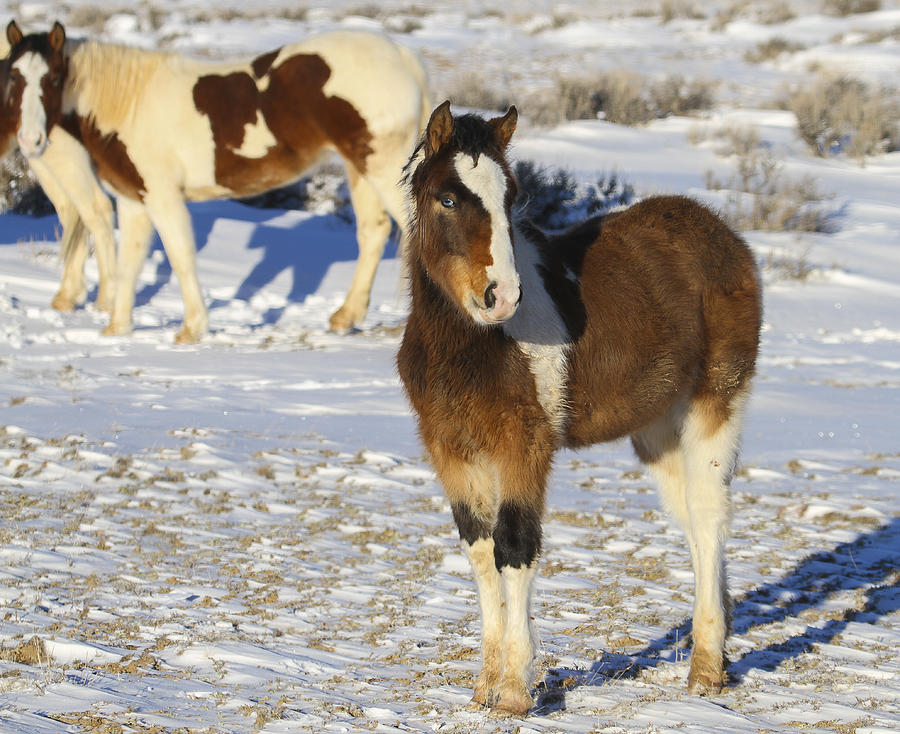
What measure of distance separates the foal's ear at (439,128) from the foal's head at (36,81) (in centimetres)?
770

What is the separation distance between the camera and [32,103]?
1069 cm

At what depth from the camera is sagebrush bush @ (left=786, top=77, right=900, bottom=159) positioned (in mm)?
19616

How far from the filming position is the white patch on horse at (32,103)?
10.7 meters

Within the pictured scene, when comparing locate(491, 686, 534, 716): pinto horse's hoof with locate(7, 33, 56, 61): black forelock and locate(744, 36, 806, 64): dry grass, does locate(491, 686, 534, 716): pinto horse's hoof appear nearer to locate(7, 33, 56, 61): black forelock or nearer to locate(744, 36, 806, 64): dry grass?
locate(7, 33, 56, 61): black forelock

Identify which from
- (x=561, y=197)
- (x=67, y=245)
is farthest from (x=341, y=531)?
(x=561, y=197)

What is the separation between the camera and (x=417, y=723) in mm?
4023

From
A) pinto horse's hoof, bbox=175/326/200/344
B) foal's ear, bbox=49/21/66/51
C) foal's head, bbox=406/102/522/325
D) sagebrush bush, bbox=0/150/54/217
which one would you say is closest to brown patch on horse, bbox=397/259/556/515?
foal's head, bbox=406/102/522/325

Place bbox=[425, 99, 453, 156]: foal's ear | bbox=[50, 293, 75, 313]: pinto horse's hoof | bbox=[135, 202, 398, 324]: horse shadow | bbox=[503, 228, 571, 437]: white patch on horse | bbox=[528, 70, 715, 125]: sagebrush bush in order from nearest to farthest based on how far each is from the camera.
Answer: bbox=[425, 99, 453, 156]: foal's ear < bbox=[503, 228, 571, 437]: white patch on horse < bbox=[50, 293, 75, 313]: pinto horse's hoof < bbox=[135, 202, 398, 324]: horse shadow < bbox=[528, 70, 715, 125]: sagebrush bush

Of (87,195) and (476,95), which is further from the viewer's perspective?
(476,95)

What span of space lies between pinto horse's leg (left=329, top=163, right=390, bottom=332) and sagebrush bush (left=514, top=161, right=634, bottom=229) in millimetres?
3720

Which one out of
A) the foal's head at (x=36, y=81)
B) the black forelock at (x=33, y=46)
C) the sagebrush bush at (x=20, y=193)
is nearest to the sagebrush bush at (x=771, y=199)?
the foal's head at (x=36, y=81)

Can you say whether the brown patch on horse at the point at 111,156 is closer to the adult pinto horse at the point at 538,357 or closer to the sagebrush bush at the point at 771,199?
the adult pinto horse at the point at 538,357

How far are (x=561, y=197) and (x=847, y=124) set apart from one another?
26.4 ft

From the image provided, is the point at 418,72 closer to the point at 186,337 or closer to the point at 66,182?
the point at 186,337
